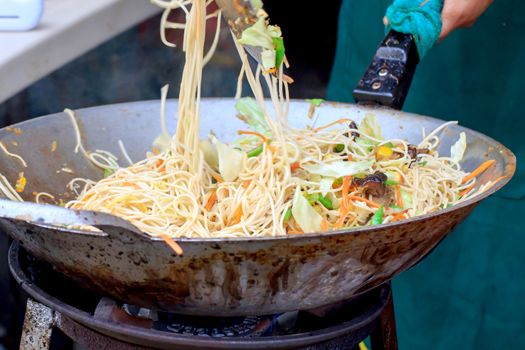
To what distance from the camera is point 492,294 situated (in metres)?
2.61

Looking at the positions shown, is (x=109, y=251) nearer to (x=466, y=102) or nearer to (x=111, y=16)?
(x=466, y=102)

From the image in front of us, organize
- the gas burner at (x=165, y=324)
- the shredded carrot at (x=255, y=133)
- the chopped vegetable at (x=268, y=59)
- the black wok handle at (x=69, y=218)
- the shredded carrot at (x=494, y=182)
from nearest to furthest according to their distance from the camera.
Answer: the black wok handle at (x=69, y=218)
the gas burner at (x=165, y=324)
the shredded carrot at (x=494, y=182)
the chopped vegetable at (x=268, y=59)
the shredded carrot at (x=255, y=133)

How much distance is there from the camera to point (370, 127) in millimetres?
1880

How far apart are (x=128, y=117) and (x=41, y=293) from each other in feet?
2.24

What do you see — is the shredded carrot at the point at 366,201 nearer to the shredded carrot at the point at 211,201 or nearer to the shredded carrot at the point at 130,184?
the shredded carrot at the point at 211,201

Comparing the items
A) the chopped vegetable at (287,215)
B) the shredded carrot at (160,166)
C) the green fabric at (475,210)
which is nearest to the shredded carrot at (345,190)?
the chopped vegetable at (287,215)

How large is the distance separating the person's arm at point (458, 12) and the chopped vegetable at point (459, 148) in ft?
1.03

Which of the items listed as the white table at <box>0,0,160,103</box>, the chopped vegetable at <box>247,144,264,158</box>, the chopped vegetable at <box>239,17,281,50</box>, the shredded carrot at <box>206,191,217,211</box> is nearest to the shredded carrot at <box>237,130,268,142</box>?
the chopped vegetable at <box>247,144,264,158</box>

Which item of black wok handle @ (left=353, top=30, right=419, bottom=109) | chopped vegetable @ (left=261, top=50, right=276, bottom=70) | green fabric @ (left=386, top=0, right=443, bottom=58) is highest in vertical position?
green fabric @ (left=386, top=0, right=443, bottom=58)

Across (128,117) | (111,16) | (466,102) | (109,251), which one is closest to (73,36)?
(111,16)

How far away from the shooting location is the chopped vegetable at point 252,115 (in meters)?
1.86

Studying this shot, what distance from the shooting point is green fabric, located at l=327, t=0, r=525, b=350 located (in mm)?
2414

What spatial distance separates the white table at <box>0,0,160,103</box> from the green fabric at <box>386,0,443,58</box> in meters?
1.19

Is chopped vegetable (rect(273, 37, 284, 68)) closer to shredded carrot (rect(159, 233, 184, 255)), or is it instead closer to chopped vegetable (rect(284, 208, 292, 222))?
chopped vegetable (rect(284, 208, 292, 222))
